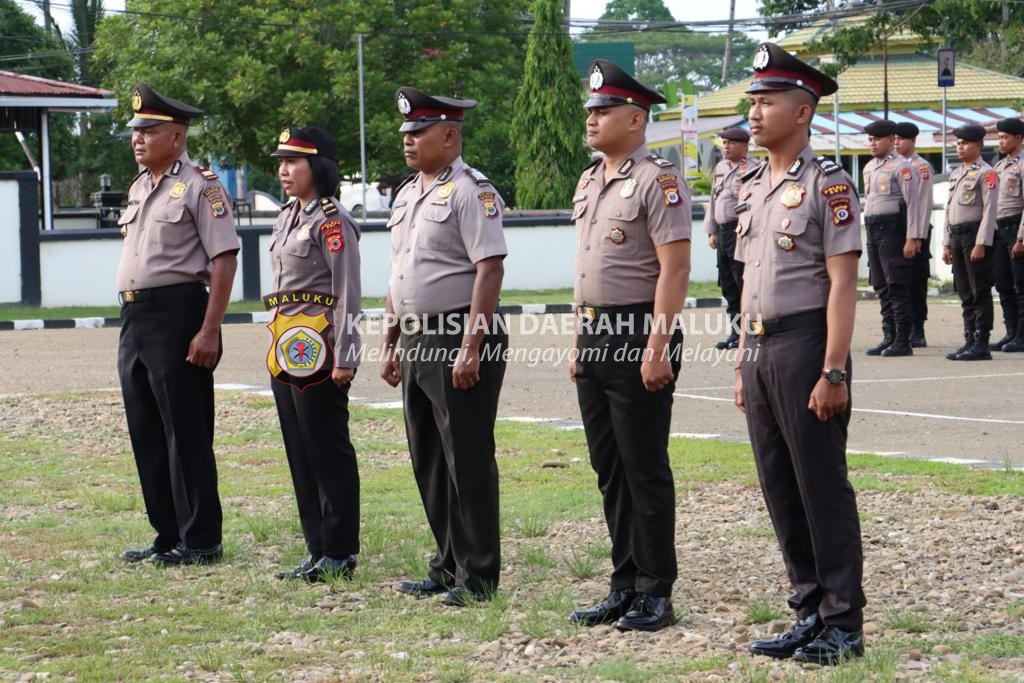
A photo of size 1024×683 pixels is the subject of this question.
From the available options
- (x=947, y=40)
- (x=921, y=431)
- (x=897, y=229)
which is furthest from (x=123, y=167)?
(x=921, y=431)

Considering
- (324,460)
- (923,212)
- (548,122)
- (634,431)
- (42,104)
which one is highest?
(42,104)

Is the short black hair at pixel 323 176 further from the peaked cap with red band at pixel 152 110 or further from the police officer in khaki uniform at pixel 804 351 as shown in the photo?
the police officer in khaki uniform at pixel 804 351

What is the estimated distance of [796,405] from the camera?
5570mm

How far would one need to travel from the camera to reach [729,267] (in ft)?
54.1

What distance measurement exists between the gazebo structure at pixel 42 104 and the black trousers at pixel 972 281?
20123mm

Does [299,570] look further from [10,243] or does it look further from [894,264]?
[10,243]

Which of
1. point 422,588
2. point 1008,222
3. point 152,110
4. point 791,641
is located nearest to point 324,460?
point 422,588

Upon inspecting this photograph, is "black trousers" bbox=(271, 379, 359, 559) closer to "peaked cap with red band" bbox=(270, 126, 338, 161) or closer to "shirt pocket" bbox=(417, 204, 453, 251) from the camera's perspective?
"shirt pocket" bbox=(417, 204, 453, 251)

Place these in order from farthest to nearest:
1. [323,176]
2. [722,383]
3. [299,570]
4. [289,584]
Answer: [722,383], [323,176], [299,570], [289,584]

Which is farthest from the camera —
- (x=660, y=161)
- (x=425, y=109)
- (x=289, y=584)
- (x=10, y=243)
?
(x=10, y=243)

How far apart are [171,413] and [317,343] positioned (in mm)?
925

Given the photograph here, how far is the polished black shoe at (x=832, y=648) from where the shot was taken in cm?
551

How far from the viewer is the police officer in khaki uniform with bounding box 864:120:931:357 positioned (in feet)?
52.0

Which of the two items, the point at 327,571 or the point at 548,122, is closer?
the point at 327,571
